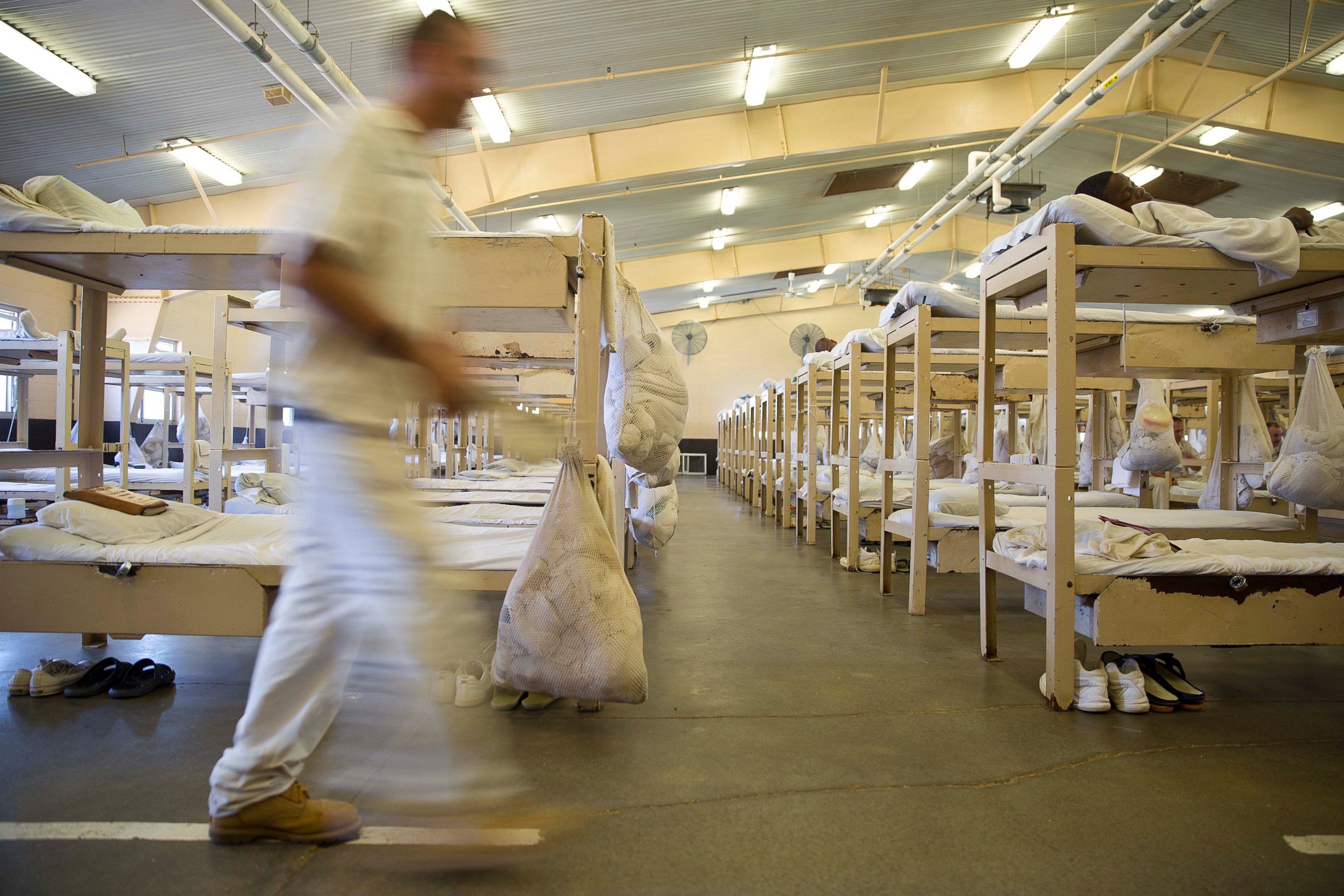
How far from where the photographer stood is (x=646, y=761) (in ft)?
5.96

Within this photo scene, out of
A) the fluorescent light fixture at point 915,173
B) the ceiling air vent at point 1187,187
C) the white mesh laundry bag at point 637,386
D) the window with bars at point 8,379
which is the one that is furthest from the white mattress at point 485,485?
the ceiling air vent at point 1187,187

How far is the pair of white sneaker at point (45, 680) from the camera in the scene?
217 cm

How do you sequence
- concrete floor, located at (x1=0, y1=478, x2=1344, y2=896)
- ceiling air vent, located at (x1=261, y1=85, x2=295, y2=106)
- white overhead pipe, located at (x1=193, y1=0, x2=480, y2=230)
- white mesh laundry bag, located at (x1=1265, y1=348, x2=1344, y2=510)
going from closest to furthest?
concrete floor, located at (x1=0, y1=478, x2=1344, y2=896) < white mesh laundry bag, located at (x1=1265, y1=348, x2=1344, y2=510) < white overhead pipe, located at (x1=193, y1=0, x2=480, y2=230) < ceiling air vent, located at (x1=261, y1=85, x2=295, y2=106)

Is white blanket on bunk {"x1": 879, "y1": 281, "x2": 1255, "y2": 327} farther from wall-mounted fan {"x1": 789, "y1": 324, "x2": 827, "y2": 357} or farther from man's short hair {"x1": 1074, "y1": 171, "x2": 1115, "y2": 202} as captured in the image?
wall-mounted fan {"x1": 789, "y1": 324, "x2": 827, "y2": 357}

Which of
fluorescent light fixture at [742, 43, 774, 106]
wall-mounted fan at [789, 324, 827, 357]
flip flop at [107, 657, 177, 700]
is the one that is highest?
fluorescent light fixture at [742, 43, 774, 106]

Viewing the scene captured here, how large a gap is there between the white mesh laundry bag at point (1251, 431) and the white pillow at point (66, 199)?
5895 mm

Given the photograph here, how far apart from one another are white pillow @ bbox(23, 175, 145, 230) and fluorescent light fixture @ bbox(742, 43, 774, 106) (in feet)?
19.8

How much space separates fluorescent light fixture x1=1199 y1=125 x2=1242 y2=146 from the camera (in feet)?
27.6

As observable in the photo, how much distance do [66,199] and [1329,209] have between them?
15.3 metres

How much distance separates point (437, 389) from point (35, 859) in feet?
3.90

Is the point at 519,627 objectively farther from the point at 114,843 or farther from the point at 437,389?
the point at 114,843

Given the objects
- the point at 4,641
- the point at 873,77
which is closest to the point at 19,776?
the point at 4,641

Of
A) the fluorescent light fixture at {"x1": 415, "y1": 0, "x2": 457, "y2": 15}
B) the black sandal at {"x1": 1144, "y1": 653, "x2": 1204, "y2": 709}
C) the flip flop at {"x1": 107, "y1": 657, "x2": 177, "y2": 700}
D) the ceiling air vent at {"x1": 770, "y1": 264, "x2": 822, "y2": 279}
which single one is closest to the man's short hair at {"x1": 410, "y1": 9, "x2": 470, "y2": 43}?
the flip flop at {"x1": 107, "y1": 657, "x2": 177, "y2": 700}

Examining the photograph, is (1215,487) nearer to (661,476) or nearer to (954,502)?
(954,502)
